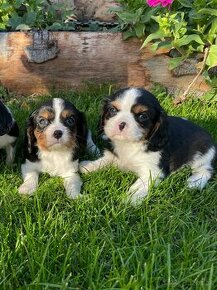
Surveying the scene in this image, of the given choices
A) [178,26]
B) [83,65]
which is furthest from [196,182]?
[83,65]

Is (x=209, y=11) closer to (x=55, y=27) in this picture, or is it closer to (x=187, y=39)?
(x=187, y=39)

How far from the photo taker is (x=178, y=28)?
572 cm

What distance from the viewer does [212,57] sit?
582 cm

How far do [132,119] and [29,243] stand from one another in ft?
4.80

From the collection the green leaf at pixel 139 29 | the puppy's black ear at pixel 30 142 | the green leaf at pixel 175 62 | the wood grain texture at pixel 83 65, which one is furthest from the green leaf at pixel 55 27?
the puppy's black ear at pixel 30 142

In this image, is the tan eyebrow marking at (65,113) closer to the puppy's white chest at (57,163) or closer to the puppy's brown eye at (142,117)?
the puppy's white chest at (57,163)

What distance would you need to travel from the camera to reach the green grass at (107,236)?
2.82 m

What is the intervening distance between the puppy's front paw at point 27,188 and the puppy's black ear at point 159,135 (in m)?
1.06

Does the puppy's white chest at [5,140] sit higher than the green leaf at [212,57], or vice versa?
the green leaf at [212,57]

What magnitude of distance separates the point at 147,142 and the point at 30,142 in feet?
3.41

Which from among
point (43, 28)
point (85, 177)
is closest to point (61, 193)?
point (85, 177)

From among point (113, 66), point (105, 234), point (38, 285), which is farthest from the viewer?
point (113, 66)

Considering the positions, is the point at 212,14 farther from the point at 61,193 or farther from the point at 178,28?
the point at 61,193

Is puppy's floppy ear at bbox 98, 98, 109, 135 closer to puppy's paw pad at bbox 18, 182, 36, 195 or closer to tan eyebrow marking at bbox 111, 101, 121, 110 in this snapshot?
tan eyebrow marking at bbox 111, 101, 121, 110
